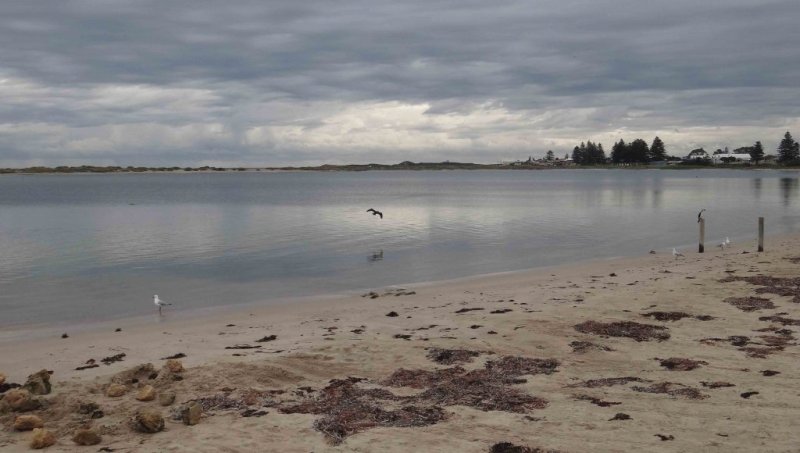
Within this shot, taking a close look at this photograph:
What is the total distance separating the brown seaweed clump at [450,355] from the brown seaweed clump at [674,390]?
9.81 ft

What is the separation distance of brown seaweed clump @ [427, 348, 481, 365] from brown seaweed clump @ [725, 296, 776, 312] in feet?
22.5

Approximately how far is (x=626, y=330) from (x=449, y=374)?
4489 mm

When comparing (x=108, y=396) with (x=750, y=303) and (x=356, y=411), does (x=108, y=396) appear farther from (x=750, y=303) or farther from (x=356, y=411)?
(x=750, y=303)

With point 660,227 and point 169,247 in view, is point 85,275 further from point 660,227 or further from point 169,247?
point 660,227

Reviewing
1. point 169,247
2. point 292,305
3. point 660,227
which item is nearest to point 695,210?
point 660,227

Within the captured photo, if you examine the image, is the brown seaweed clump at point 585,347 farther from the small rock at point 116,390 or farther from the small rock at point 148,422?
the small rock at point 116,390

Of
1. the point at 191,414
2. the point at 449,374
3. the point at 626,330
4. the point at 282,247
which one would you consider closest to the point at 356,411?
the point at 191,414

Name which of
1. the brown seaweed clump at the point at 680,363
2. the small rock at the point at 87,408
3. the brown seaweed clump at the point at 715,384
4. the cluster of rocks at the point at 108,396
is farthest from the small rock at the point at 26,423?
the brown seaweed clump at the point at 680,363

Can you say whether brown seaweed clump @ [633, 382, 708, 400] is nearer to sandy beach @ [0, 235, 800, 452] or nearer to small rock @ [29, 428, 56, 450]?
sandy beach @ [0, 235, 800, 452]

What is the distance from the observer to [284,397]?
32.0 feet

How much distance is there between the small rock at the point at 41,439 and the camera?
7.95 metres

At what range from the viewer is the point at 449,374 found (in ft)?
35.4

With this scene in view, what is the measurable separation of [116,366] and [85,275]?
15681 mm

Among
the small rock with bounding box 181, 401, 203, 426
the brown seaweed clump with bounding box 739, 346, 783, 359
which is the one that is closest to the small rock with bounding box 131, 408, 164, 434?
the small rock with bounding box 181, 401, 203, 426
